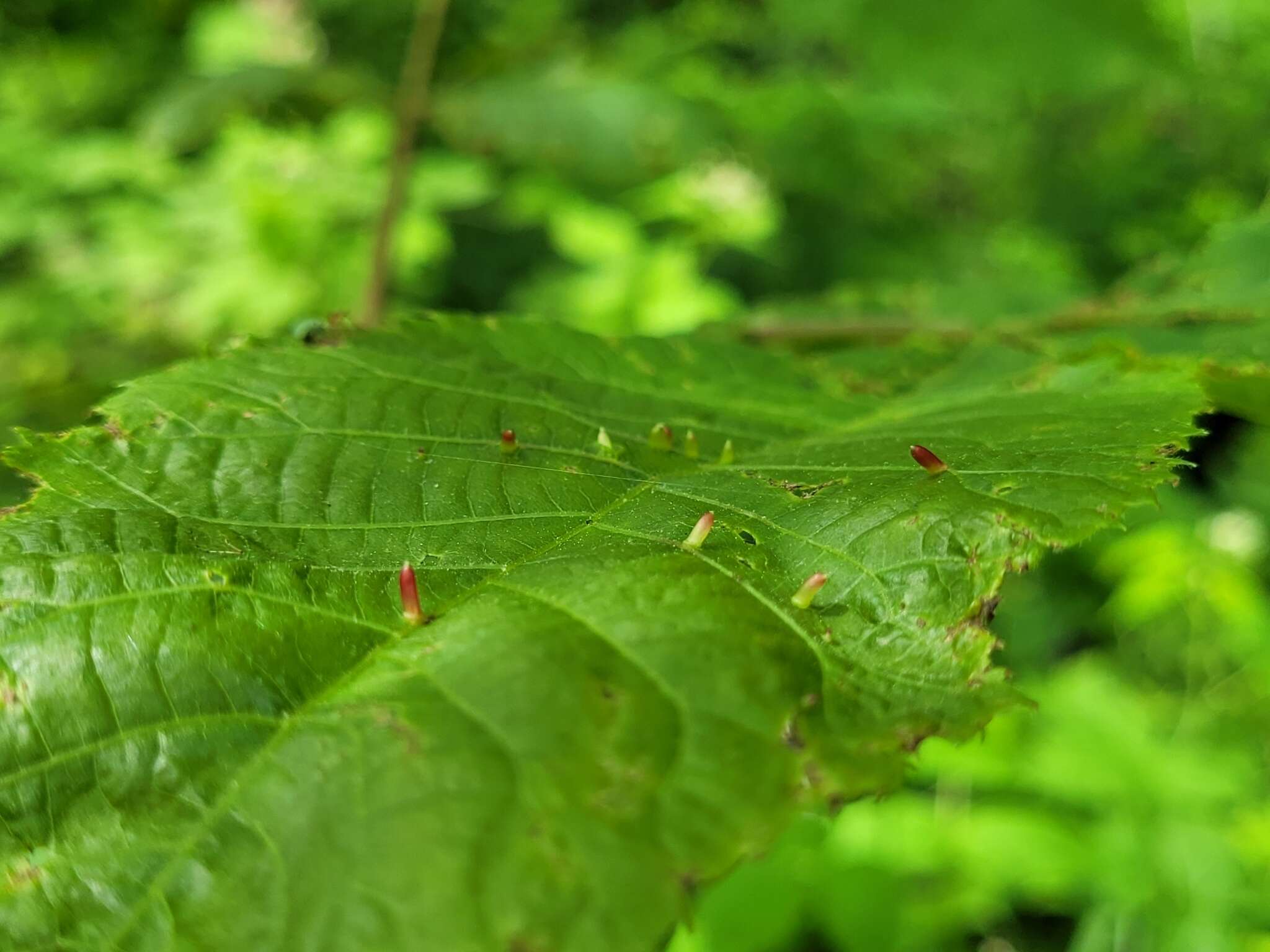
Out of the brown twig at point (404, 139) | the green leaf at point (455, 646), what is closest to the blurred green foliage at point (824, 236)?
the brown twig at point (404, 139)

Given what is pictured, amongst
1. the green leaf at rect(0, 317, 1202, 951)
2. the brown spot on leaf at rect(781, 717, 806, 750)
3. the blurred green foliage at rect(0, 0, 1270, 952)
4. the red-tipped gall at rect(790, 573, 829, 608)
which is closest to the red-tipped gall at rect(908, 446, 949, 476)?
the green leaf at rect(0, 317, 1202, 951)

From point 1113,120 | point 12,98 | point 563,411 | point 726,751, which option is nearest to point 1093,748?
point 563,411

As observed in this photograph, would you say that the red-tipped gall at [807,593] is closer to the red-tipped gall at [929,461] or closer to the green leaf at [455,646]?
the green leaf at [455,646]

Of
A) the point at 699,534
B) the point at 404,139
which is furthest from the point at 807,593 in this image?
the point at 404,139

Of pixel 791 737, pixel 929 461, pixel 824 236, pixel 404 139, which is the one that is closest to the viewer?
pixel 791 737

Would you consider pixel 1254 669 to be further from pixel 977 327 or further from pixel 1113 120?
pixel 1113 120

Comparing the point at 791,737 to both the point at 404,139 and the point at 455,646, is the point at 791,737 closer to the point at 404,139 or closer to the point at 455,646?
the point at 455,646

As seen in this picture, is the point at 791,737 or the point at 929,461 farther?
the point at 929,461
